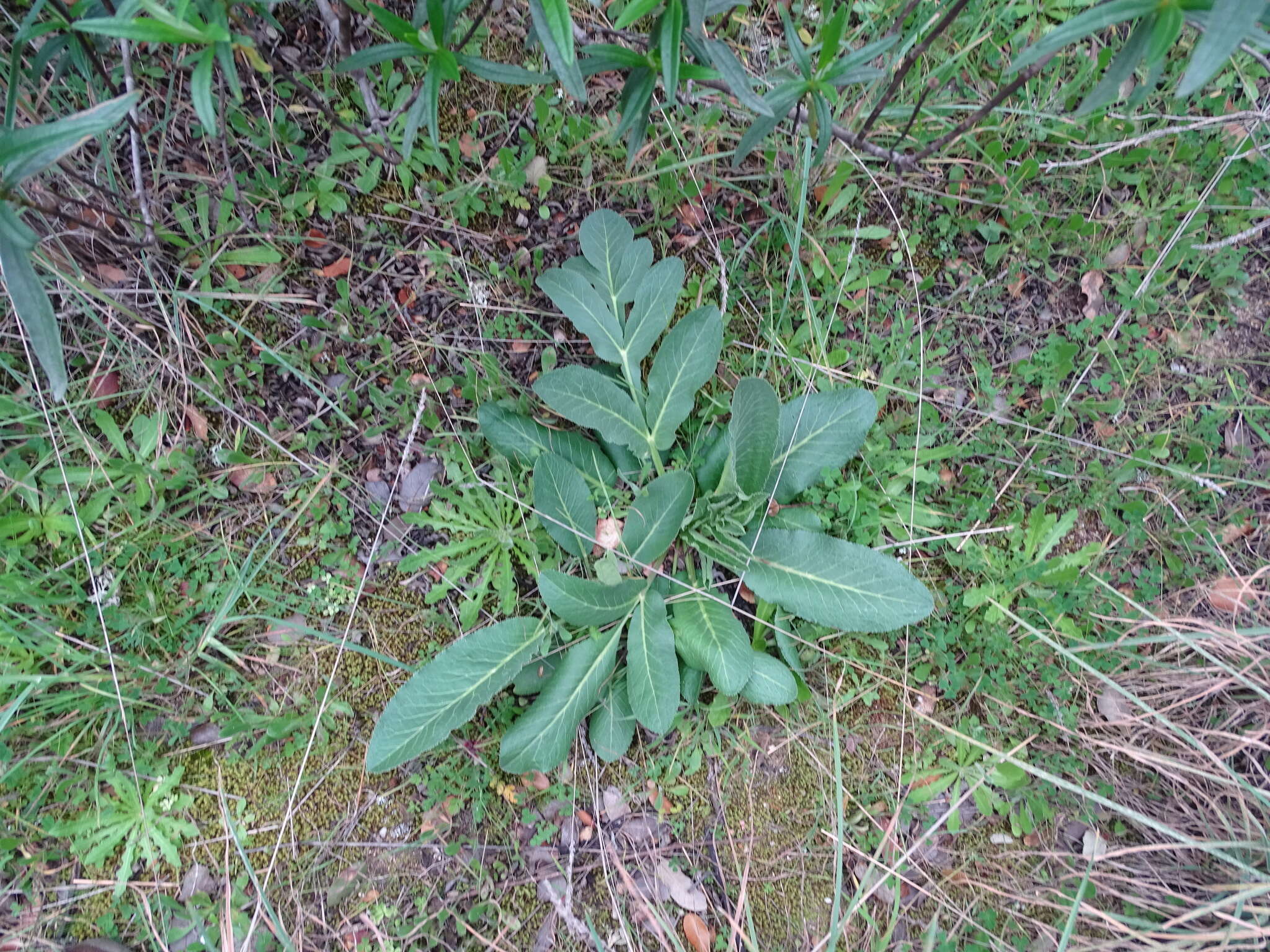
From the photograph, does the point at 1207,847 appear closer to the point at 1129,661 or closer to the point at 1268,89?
the point at 1129,661

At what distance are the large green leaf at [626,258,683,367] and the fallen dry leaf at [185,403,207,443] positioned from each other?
1.26 meters

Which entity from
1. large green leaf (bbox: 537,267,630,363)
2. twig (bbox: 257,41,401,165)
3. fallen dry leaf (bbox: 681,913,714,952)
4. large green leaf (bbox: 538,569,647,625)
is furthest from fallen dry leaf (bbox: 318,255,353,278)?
fallen dry leaf (bbox: 681,913,714,952)

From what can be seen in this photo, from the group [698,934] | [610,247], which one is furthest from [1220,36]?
[698,934]

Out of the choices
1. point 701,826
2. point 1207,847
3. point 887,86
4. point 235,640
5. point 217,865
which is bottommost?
point 217,865

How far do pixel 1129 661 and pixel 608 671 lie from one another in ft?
5.09

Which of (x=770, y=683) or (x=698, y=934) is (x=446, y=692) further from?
(x=698, y=934)

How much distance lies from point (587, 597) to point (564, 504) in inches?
10.4

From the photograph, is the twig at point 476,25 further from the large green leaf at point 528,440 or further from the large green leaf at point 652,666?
the large green leaf at point 652,666

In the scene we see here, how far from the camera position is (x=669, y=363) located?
210 cm

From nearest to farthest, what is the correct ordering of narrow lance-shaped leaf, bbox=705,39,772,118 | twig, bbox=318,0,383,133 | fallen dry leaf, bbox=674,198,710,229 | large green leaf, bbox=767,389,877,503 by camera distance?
1. narrow lance-shaped leaf, bbox=705,39,772,118
2. twig, bbox=318,0,383,133
3. large green leaf, bbox=767,389,877,503
4. fallen dry leaf, bbox=674,198,710,229

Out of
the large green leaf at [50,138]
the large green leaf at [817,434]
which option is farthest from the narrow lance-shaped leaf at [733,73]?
the large green leaf at [50,138]

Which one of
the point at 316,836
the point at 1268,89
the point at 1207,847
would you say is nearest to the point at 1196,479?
the point at 1207,847

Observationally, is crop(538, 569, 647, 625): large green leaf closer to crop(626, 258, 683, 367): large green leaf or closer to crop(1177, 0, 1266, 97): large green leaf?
crop(626, 258, 683, 367): large green leaf

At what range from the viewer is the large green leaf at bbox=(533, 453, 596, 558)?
6.57 ft
